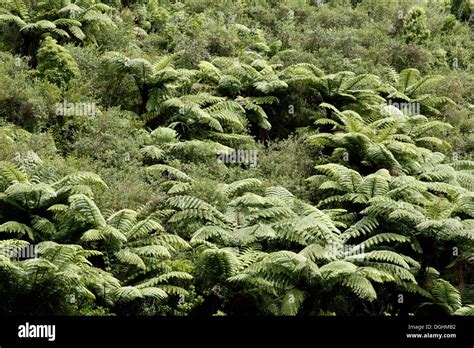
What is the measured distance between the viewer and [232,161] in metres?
16.2

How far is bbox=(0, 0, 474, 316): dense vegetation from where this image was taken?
11180 mm

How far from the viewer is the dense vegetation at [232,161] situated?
1118cm

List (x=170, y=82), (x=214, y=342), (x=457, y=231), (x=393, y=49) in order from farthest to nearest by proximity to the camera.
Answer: (x=393, y=49) → (x=170, y=82) → (x=457, y=231) → (x=214, y=342)

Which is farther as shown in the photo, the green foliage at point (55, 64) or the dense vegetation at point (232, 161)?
the green foliage at point (55, 64)

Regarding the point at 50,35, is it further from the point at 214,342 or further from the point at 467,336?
the point at 467,336

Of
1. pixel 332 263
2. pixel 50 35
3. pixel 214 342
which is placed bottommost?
pixel 214 342

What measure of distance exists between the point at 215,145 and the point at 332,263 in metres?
5.59

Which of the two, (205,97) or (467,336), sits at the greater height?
(205,97)

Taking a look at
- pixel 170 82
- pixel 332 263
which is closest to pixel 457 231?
pixel 332 263

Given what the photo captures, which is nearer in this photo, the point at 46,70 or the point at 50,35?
the point at 46,70

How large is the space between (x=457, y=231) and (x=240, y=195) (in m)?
4.25

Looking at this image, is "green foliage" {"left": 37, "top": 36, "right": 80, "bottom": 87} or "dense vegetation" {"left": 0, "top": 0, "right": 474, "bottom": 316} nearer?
"dense vegetation" {"left": 0, "top": 0, "right": 474, "bottom": 316}

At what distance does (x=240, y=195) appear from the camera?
14.2 m

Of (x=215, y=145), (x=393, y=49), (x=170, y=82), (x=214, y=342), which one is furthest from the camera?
(x=393, y=49)
